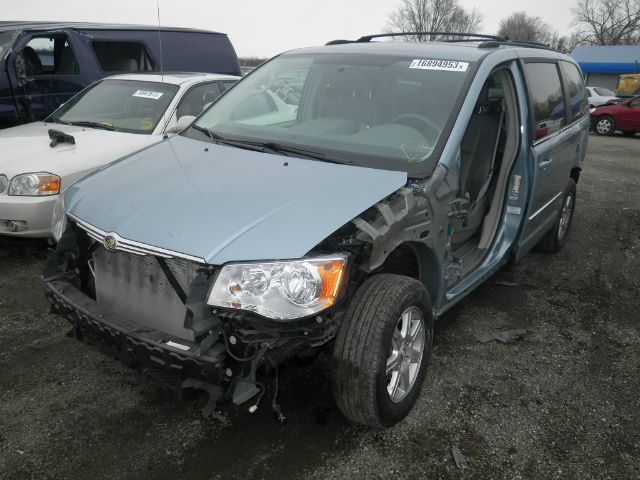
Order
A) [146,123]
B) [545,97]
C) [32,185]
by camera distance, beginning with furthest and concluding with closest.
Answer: [146,123] < [32,185] < [545,97]

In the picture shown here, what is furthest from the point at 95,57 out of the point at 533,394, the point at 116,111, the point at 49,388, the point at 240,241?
the point at 533,394

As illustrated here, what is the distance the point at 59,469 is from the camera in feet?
7.68

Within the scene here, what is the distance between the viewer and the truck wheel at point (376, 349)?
2.28 m

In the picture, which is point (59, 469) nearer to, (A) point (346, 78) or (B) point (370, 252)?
(B) point (370, 252)

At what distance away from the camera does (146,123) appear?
5.41 meters

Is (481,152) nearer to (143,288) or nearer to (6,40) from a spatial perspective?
(143,288)

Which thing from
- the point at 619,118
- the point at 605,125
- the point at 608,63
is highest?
the point at 608,63

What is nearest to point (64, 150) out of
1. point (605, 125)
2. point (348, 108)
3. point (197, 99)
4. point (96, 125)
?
point (96, 125)

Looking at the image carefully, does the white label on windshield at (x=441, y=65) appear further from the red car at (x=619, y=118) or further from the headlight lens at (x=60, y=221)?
the red car at (x=619, y=118)

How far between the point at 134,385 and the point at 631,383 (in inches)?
110

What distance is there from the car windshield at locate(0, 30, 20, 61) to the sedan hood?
158 centimetres

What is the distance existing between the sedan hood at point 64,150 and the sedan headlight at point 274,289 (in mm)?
2916

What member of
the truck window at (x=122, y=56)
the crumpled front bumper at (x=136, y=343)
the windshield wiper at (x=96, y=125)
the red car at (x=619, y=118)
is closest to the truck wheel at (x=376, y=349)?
the crumpled front bumper at (x=136, y=343)

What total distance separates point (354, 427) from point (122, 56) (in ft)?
22.5
